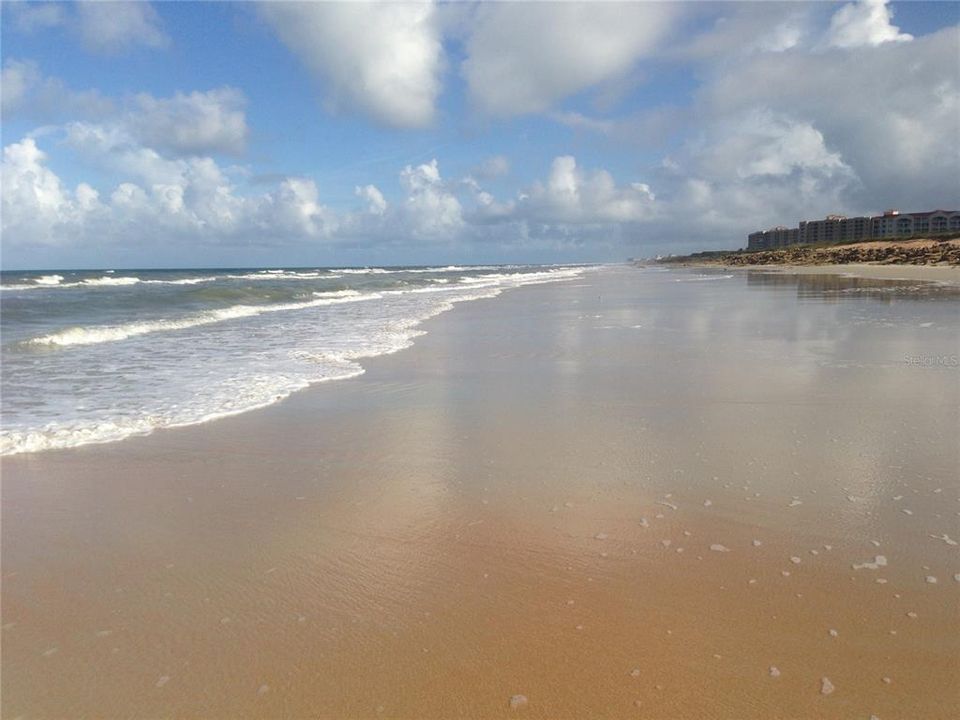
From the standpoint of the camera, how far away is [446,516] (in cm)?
411

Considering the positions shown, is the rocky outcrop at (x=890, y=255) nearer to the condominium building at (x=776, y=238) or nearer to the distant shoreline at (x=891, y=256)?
the distant shoreline at (x=891, y=256)

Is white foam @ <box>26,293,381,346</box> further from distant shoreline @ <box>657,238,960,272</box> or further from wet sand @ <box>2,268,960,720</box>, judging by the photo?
distant shoreline @ <box>657,238,960,272</box>

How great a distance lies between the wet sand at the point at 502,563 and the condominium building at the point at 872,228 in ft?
297

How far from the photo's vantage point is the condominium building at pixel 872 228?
91062mm

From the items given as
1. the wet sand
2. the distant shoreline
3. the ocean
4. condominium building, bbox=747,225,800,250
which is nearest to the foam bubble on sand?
the wet sand

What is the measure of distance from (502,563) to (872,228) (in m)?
126

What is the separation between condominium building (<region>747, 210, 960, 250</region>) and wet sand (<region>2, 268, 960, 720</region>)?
297ft

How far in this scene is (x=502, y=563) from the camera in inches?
136

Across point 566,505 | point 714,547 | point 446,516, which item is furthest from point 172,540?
point 714,547

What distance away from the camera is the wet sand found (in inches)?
98.3

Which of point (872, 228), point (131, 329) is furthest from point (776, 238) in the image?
point (131, 329)

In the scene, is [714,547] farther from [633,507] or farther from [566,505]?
[566,505]

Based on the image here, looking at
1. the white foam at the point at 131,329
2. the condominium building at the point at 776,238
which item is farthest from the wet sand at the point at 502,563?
the condominium building at the point at 776,238

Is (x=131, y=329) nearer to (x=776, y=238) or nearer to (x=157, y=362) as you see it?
(x=157, y=362)
